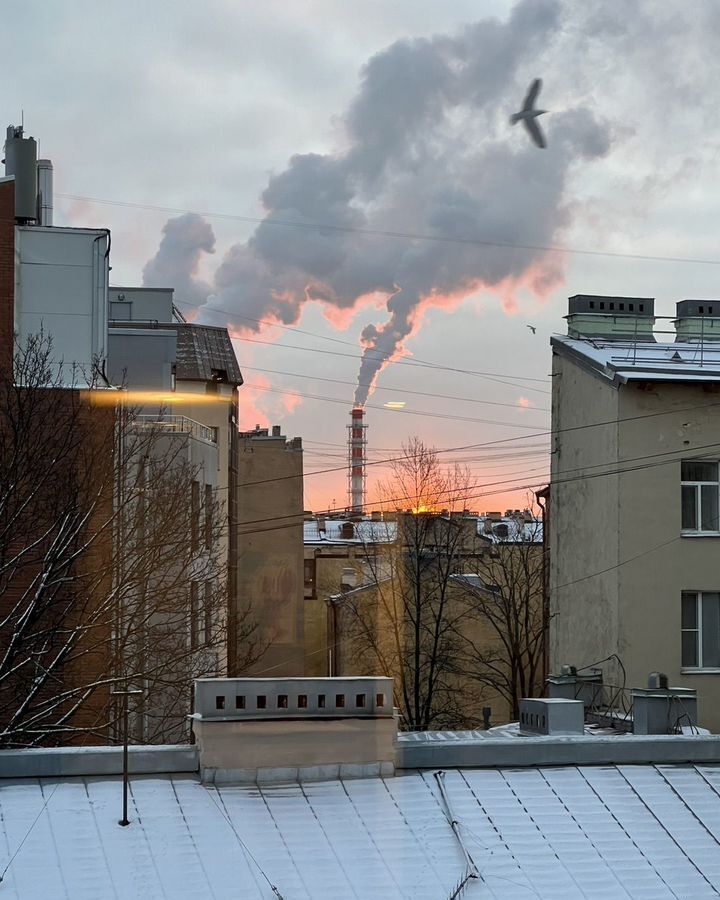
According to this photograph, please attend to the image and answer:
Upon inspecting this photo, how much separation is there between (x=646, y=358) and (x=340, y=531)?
138ft

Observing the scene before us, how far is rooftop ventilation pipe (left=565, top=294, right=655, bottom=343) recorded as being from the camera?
35.8 meters

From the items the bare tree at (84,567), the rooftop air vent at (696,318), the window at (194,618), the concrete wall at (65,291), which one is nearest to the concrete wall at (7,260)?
the concrete wall at (65,291)

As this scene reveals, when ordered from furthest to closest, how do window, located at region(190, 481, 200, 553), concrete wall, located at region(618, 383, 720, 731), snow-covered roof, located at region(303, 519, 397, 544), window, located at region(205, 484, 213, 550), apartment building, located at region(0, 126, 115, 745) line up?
snow-covered roof, located at region(303, 519, 397, 544), window, located at region(205, 484, 213, 550), window, located at region(190, 481, 200, 553), concrete wall, located at region(618, 383, 720, 731), apartment building, located at region(0, 126, 115, 745)

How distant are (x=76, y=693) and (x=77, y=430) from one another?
18.1 feet

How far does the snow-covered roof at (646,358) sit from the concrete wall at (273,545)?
25.1 metres

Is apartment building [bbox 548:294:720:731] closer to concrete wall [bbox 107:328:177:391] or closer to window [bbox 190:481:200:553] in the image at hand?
window [bbox 190:481:200:553]

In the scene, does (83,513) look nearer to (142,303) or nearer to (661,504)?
(661,504)

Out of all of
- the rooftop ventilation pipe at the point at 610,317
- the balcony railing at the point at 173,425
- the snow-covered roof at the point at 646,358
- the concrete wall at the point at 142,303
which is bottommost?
the balcony railing at the point at 173,425

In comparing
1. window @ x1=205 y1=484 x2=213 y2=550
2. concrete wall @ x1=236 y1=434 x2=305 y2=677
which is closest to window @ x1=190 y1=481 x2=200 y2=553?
window @ x1=205 y1=484 x2=213 y2=550

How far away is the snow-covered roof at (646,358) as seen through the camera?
2891 cm

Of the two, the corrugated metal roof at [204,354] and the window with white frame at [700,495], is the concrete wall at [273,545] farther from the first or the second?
the window with white frame at [700,495]

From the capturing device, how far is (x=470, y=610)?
51.9 m

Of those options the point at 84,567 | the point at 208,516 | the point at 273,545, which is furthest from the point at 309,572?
the point at 84,567

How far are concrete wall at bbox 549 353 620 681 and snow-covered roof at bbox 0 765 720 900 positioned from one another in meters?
15.1
